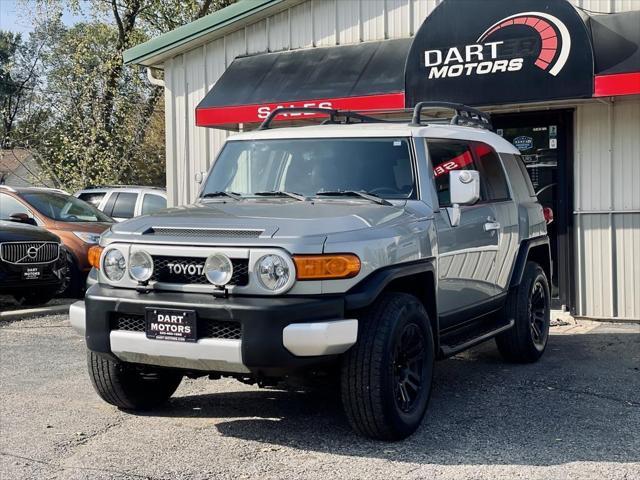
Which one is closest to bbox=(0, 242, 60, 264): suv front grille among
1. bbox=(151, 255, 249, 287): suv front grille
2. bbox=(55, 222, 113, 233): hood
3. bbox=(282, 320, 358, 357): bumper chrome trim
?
bbox=(55, 222, 113, 233): hood

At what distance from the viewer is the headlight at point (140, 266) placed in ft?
15.9

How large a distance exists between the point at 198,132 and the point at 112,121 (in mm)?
11319

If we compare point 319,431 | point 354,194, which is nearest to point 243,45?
point 354,194

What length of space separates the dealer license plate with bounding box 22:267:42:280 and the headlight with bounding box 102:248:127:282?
606 centimetres

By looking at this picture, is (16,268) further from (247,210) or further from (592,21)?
(592,21)

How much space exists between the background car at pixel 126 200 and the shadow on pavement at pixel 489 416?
857cm

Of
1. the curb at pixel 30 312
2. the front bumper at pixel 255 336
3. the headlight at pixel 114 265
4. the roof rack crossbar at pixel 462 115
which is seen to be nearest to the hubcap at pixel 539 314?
the roof rack crossbar at pixel 462 115

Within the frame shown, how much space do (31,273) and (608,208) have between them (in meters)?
7.39

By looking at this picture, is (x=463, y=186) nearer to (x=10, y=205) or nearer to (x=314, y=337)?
(x=314, y=337)

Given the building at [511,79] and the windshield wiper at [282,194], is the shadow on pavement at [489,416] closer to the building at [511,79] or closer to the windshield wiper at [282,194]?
the windshield wiper at [282,194]

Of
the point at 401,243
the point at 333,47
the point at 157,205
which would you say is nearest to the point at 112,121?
the point at 157,205

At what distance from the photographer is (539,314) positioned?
25.1 ft

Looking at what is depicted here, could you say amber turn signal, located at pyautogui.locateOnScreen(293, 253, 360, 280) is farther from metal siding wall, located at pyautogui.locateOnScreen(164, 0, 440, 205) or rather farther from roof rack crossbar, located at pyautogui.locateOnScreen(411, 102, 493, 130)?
metal siding wall, located at pyautogui.locateOnScreen(164, 0, 440, 205)

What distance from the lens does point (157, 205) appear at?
48.3ft
